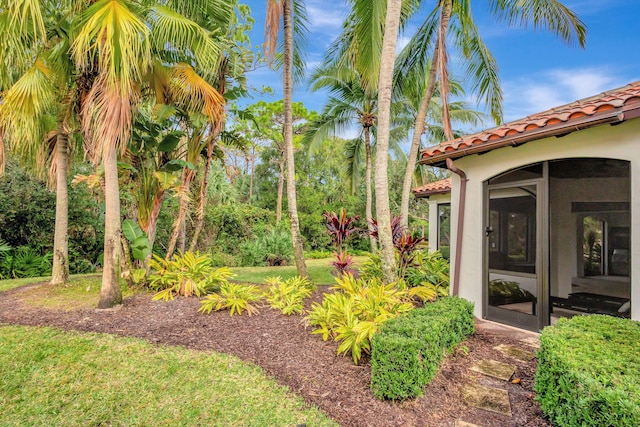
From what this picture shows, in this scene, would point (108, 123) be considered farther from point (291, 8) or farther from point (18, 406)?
point (291, 8)

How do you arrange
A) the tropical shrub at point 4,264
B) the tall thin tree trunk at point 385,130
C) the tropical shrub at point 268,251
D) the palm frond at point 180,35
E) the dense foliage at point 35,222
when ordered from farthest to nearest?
1. the tropical shrub at point 268,251
2. the dense foliage at point 35,222
3. the tropical shrub at point 4,264
4. the palm frond at point 180,35
5. the tall thin tree trunk at point 385,130

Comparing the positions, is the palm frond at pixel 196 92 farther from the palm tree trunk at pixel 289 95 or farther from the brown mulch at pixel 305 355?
the brown mulch at pixel 305 355

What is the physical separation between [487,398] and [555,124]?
3.70 m

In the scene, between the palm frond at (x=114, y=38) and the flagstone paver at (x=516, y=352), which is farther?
the palm frond at (x=114, y=38)

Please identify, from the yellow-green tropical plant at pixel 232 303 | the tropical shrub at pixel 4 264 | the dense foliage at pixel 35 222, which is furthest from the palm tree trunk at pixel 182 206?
the tropical shrub at pixel 4 264

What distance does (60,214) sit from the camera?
25.9ft

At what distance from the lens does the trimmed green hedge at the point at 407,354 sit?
10.6ft

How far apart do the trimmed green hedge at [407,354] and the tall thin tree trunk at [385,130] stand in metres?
1.83

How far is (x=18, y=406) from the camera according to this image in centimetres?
309

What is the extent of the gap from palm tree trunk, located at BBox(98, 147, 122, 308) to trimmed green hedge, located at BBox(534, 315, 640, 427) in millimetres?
6449

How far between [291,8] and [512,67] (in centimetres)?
888

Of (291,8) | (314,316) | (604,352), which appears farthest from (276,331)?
(291,8)

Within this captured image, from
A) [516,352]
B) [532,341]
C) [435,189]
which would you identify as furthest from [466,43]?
[516,352]

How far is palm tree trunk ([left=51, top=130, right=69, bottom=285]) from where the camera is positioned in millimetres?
7902
